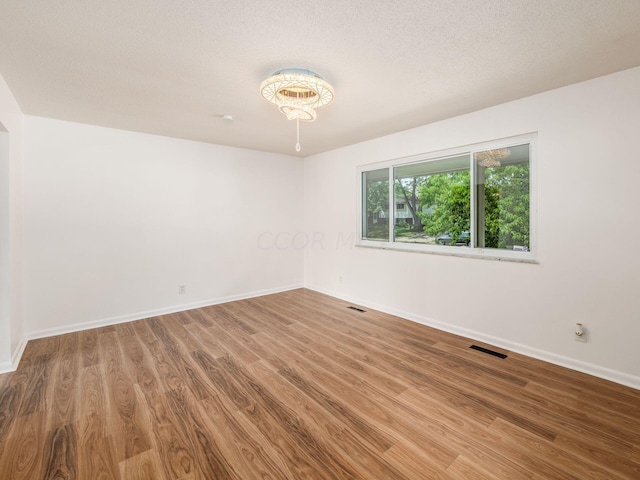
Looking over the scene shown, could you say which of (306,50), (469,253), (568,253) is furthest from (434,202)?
(306,50)

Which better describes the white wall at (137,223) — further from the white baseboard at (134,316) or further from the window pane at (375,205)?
the window pane at (375,205)

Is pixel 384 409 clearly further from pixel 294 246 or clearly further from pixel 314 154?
pixel 314 154

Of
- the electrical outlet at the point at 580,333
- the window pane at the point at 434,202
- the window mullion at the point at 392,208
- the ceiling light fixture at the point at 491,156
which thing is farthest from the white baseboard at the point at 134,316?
the electrical outlet at the point at 580,333

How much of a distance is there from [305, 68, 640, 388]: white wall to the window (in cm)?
14

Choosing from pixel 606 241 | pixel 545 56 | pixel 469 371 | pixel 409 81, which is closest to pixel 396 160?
pixel 409 81

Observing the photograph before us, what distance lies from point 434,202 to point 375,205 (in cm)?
99

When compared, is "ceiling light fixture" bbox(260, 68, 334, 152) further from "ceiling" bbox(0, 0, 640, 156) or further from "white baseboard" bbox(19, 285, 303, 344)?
"white baseboard" bbox(19, 285, 303, 344)

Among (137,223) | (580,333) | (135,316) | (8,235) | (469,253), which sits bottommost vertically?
(135,316)

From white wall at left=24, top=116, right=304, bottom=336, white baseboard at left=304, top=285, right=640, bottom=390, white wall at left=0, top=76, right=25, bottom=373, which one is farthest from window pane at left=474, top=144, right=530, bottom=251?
white wall at left=0, top=76, right=25, bottom=373

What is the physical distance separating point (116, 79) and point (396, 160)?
3172mm

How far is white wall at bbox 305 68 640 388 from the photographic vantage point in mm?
2328

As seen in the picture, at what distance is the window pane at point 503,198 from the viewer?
2891 mm

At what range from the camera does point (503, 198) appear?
302 cm

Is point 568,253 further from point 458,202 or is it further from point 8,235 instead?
point 8,235
